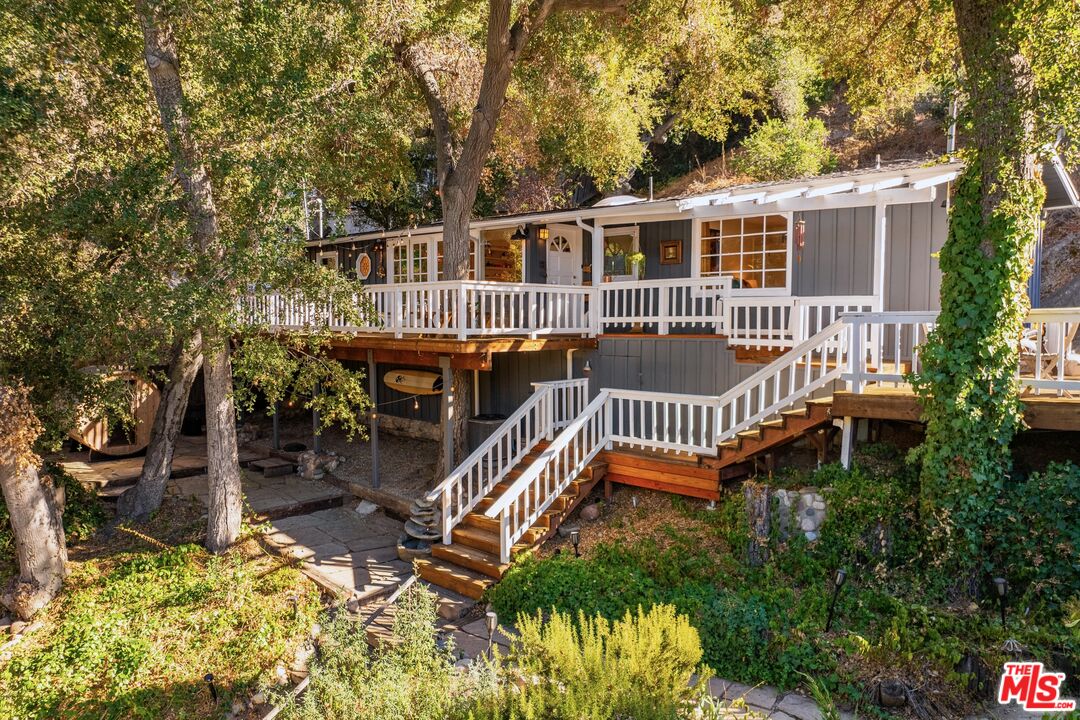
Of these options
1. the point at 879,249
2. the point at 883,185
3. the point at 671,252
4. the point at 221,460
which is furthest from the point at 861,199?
the point at 221,460

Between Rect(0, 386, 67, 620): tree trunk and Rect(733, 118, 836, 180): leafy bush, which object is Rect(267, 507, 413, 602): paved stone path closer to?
Rect(0, 386, 67, 620): tree trunk

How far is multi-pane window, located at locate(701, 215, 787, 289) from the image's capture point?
10859 millimetres

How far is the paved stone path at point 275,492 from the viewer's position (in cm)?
1098

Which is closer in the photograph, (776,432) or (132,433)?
(776,432)

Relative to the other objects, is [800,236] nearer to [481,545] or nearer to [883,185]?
[883,185]

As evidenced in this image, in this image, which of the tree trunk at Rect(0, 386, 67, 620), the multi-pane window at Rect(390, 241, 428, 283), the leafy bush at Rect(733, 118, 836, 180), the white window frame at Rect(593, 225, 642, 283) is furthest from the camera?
the leafy bush at Rect(733, 118, 836, 180)

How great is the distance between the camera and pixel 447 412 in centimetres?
1002

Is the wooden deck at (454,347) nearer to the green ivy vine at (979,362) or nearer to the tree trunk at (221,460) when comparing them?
the tree trunk at (221,460)

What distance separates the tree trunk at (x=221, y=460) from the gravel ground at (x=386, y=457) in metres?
2.71

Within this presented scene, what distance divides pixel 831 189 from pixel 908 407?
→ 3539mm

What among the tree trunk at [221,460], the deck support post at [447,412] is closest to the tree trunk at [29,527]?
the tree trunk at [221,460]

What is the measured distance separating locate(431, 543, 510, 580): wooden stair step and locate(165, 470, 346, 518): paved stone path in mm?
3717

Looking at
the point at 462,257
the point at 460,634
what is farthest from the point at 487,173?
the point at 460,634

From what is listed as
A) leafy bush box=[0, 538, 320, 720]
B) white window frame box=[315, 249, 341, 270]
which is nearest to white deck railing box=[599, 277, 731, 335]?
leafy bush box=[0, 538, 320, 720]
